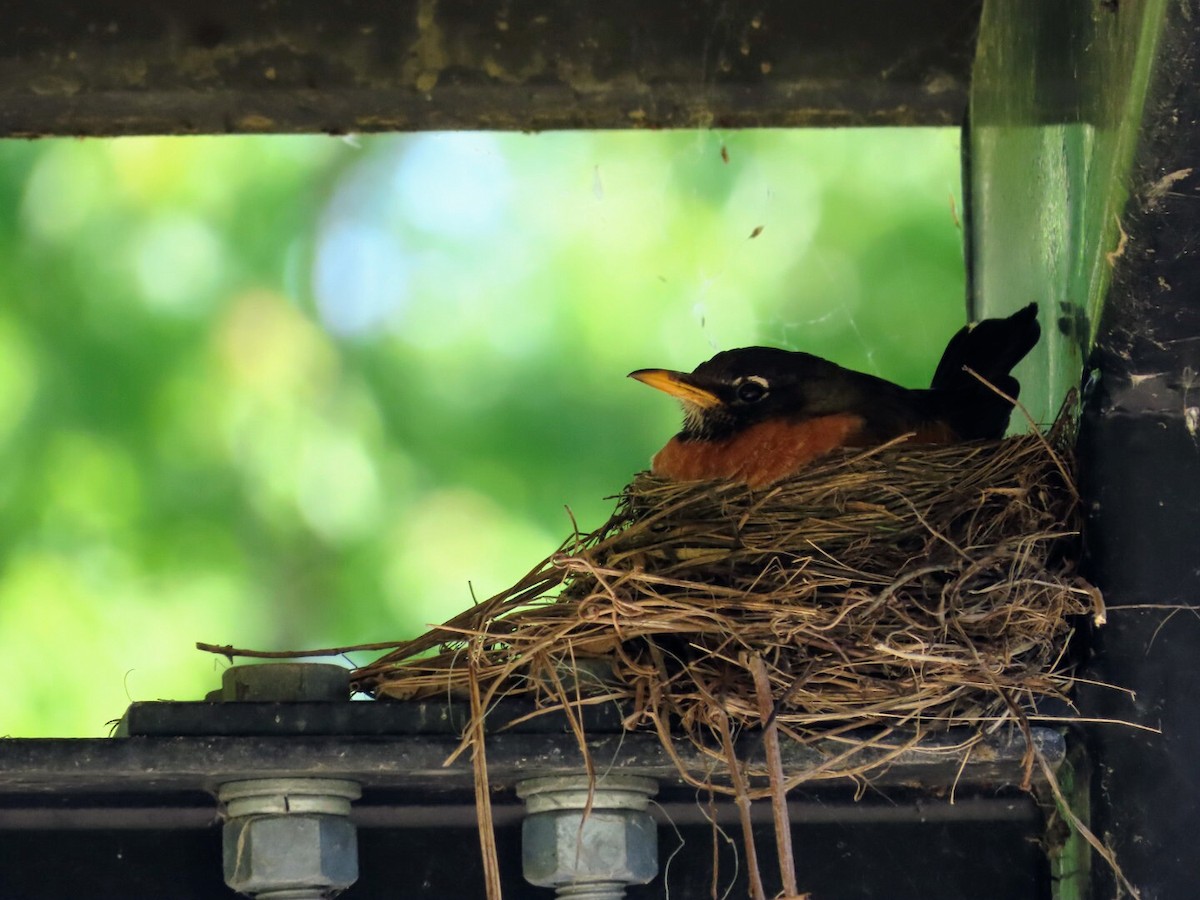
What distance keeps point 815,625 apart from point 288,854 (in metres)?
0.93

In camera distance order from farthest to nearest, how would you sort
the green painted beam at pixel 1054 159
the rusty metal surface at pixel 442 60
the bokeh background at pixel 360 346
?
the bokeh background at pixel 360 346
the rusty metal surface at pixel 442 60
the green painted beam at pixel 1054 159

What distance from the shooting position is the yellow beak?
13.6ft

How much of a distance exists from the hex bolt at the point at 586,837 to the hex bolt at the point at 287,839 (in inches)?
12.1

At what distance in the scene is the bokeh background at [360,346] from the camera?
250 inches

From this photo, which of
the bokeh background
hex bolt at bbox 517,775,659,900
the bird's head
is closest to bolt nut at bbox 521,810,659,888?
hex bolt at bbox 517,775,659,900

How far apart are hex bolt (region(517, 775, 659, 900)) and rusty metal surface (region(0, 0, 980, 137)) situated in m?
2.02

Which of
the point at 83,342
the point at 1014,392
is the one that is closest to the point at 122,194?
the point at 83,342

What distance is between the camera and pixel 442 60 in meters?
4.13

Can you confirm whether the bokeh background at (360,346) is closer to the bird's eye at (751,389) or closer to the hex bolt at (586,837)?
the bird's eye at (751,389)

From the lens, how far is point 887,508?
10.6 ft

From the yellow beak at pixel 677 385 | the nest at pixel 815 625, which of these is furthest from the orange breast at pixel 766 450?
the nest at pixel 815 625

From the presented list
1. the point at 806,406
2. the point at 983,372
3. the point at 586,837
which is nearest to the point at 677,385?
the point at 806,406

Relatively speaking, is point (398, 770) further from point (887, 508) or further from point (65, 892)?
point (887, 508)

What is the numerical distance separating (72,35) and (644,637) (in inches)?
88.0
